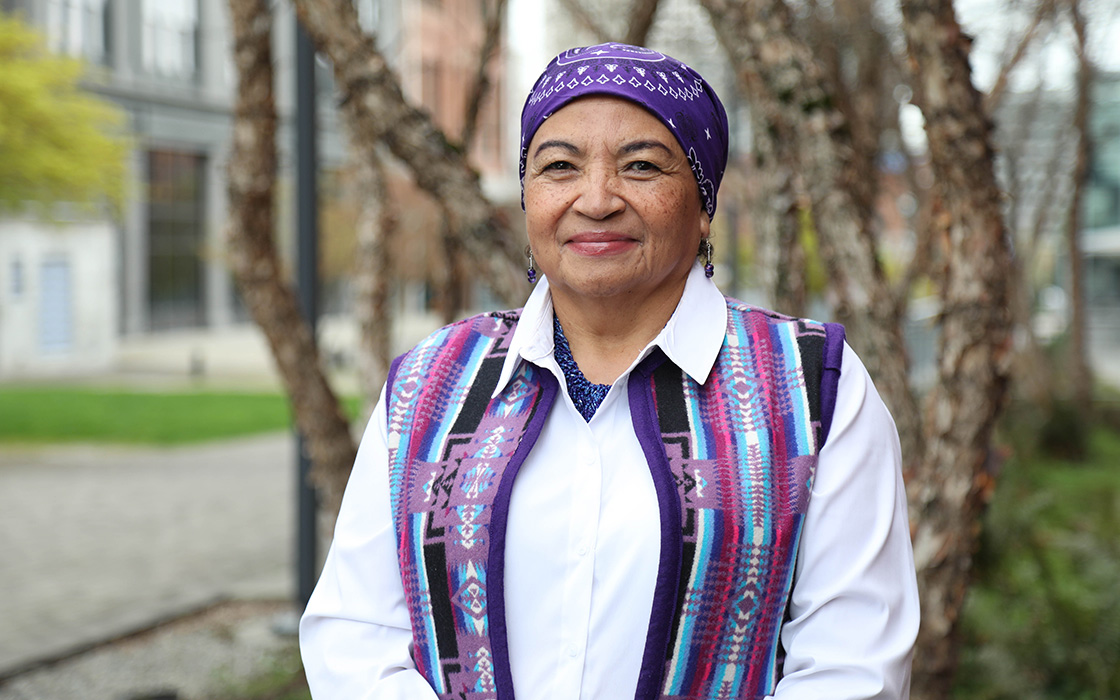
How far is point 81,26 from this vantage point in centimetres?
3247

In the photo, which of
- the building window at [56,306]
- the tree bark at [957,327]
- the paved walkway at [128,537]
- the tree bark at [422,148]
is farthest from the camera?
the building window at [56,306]

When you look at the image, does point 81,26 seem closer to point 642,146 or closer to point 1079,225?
point 1079,225

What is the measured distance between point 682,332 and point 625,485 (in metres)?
0.29

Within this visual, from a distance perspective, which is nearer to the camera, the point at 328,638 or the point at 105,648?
the point at 328,638

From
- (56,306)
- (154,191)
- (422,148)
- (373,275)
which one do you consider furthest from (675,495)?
(154,191)

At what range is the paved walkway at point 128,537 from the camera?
7316mm

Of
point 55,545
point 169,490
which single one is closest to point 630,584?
point 55,545

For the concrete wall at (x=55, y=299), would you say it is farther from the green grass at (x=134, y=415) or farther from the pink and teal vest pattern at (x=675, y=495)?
the pink and teal vest pattern at (x=675, y=495)

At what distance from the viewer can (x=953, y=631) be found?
3.52 meters

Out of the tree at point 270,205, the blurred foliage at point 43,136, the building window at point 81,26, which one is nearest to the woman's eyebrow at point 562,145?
the tree at point 270,205

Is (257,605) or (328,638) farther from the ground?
(328,638)

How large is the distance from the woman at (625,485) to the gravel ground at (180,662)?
4054 mm

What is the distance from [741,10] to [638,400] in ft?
6.33

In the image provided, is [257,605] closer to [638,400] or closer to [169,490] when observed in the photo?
[169,490]
